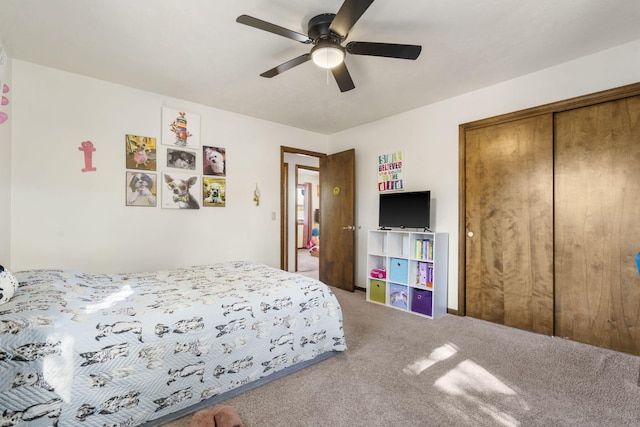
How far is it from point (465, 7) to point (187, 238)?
3.41 m

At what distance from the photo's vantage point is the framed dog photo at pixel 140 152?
301cm

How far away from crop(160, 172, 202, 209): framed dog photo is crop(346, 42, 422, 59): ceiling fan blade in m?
2.41

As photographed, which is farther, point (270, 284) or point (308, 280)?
point (308, 280)

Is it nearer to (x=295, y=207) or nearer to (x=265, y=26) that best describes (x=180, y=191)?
(x=265, y=26)

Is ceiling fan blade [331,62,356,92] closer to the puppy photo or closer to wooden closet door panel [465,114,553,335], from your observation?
wooden closet door panel [465,114,553,335]

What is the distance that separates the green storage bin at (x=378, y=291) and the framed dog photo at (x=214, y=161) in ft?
8.08

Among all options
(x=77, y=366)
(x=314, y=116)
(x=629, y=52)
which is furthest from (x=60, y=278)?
(x=629, y=52)

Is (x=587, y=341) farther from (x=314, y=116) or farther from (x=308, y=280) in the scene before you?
(x=314, y=116)

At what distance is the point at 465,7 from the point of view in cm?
182

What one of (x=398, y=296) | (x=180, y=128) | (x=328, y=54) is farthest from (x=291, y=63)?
(x=398, y=296)

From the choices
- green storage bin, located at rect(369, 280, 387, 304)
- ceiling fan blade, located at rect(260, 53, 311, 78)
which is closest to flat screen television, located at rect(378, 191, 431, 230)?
green storage bin, located at rect(369, 280, 387, 304)

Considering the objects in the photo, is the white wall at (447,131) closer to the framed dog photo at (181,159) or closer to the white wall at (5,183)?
the framed dog photo at (181,159)

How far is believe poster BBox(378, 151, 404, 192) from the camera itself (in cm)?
383

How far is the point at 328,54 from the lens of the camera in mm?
1951
